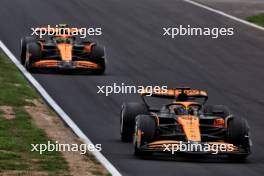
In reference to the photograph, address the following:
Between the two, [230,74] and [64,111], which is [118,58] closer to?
[230,74]

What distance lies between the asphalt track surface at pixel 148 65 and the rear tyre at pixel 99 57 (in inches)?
13.4

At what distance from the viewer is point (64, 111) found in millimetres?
28672

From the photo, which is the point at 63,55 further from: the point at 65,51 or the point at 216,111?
the point at 216,111

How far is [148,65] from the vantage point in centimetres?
3947

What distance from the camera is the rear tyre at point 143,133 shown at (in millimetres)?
22203

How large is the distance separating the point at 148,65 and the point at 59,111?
1146 cm

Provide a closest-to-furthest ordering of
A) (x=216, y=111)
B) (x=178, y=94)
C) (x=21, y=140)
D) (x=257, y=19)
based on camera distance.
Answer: (x=21, y=140), (x=216, y=111), (x=178, y=94), (x=257, y=19)

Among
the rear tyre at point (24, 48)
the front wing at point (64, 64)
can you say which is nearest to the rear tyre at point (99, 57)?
the front wing at point (64, 64)

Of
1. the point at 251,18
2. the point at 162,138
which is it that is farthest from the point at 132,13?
the point at 162,138

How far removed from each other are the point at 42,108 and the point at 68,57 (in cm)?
815

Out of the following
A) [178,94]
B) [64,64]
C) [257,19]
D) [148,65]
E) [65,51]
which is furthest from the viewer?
[257,19]

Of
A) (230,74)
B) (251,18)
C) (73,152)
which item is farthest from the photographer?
(251,18)

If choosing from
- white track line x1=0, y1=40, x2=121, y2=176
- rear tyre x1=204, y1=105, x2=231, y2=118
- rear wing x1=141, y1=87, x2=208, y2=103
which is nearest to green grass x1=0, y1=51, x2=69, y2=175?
white track line x1=0, y1=40, x2=121, y2=176

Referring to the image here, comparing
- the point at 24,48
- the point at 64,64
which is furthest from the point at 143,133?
the point at 24,48
